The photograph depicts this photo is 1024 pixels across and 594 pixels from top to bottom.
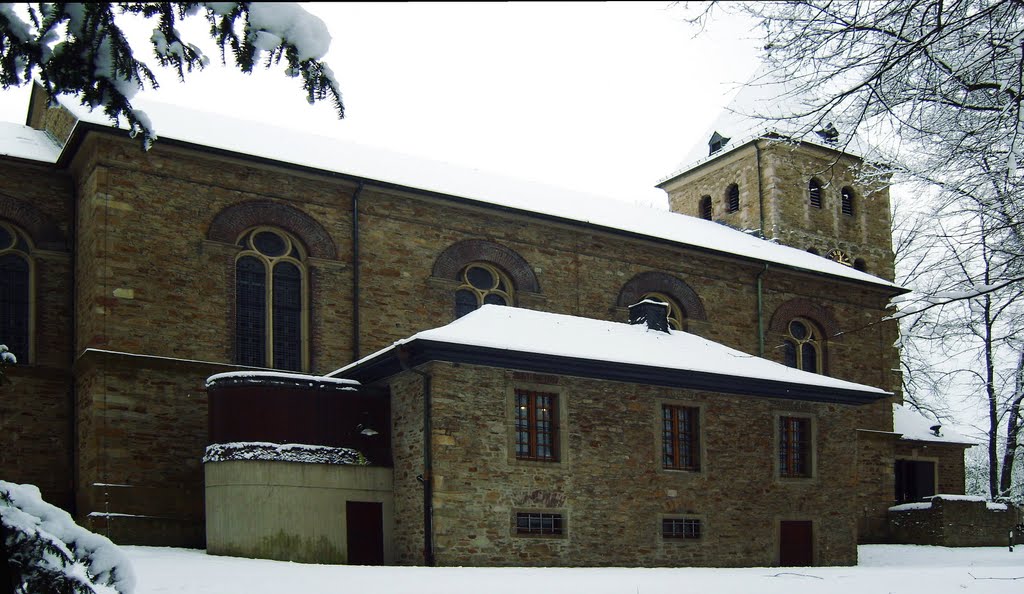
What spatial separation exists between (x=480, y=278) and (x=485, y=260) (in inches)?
18.0

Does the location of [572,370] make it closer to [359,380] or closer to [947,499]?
[359,380]

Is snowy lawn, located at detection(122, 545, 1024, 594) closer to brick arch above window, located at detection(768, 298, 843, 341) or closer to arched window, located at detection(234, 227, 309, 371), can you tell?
Result: arched window, located at detection(234, 227, 309, 371)

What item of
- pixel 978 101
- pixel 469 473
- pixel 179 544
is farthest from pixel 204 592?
pixel 978 101

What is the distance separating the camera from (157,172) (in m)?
21.1

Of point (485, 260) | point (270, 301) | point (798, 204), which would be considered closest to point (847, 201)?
point (798, 204)

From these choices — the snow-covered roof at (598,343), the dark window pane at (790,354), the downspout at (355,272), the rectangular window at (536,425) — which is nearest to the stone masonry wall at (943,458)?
the dark window pane at (790,354)

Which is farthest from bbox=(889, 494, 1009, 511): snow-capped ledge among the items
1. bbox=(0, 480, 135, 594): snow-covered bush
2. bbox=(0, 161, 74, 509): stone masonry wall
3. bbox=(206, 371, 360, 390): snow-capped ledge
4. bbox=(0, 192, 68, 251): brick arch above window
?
bbox=(0, 480, 135, 594): snow-covered bush

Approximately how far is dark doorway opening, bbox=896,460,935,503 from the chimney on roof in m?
12.9

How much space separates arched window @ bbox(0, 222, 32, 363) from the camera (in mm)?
20562

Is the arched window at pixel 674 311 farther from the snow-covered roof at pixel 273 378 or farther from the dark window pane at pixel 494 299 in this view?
the snow-covered roof at pixel 273 378

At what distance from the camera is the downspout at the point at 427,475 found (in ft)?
57.1

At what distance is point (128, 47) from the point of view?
8750 mm

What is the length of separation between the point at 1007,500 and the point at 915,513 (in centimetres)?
399

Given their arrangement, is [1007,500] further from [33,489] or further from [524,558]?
[33,489]
